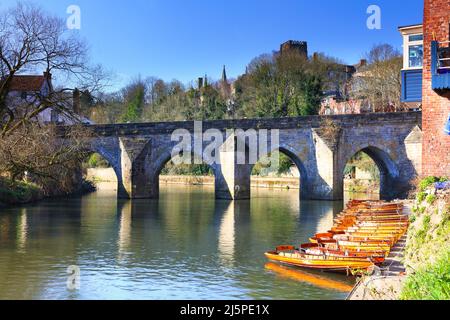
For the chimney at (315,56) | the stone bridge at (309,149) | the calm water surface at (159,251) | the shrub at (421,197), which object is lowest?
the calm water surface at (159,251)

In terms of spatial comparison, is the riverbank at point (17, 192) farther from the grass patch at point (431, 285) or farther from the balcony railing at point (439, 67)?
the grass patch at point (431, 285)

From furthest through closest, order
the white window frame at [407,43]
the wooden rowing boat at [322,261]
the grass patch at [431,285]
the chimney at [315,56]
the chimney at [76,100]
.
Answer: the chimney at [315,56], the chimney at [76,100], the white window frame at [407,43], the wooden rowing boat at [322,261], the grass patch at [431,285]

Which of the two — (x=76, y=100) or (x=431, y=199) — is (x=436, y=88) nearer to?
(x=431, y=199)

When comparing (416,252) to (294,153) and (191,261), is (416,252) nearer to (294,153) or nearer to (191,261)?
(191,261)

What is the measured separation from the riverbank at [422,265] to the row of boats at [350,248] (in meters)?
0.74

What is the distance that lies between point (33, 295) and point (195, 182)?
42.6 m

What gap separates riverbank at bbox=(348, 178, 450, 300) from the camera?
6624 millimetres

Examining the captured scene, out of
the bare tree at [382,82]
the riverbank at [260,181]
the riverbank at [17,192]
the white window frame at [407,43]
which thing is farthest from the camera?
the bare tree at [382,82]

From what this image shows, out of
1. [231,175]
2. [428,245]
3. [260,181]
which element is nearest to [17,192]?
[231,175]

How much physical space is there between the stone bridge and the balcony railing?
1802cm

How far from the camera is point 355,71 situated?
66000mm

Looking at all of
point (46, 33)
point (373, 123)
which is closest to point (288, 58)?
point (373, 123)

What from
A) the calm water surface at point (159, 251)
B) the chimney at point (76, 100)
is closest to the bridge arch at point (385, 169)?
the calm water surface at point (159, 251)

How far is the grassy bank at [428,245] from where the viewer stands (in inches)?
266
